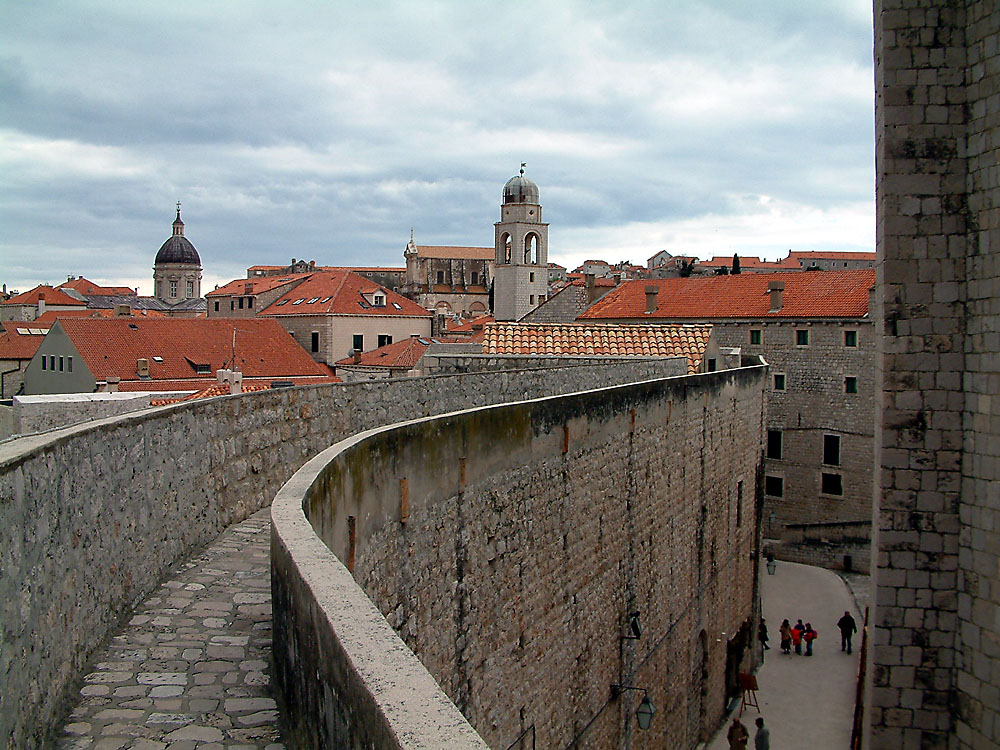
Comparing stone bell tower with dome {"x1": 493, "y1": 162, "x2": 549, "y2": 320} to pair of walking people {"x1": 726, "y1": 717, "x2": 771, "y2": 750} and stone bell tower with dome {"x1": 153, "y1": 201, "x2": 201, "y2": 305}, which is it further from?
pair of walking people {"x1": 726, "y1": 717, "x2": 771, "y2": 750}

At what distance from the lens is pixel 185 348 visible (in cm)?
3875

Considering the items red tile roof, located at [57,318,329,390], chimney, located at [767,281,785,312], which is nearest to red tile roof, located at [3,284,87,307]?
red tile roof, located at [57,318,329,390]

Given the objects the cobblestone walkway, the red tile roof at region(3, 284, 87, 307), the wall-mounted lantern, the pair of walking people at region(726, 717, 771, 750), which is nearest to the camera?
the cobblestone walkway

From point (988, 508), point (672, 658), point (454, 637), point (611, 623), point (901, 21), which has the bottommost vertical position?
point (672, 658)

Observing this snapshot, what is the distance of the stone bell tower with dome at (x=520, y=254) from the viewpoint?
71125 mm

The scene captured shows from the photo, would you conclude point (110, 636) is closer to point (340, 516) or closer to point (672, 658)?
point (340, 516)

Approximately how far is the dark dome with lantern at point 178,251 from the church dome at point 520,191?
47.2 m

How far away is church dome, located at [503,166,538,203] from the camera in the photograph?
72812 millimetres

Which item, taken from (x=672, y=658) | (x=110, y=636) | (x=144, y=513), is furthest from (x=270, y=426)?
(x=672, y=658)

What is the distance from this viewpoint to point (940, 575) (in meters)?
7.57

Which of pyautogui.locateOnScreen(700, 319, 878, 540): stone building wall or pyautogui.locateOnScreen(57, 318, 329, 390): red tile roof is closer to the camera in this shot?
pyautogui.locateOnScreen(700, 319, 878, 540): stone building wall

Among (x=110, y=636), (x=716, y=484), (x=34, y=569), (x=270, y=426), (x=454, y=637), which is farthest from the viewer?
(x=716, y=484)

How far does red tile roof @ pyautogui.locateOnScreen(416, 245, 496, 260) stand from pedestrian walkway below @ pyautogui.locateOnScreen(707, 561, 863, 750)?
254ft

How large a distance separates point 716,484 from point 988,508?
753 centimetres
